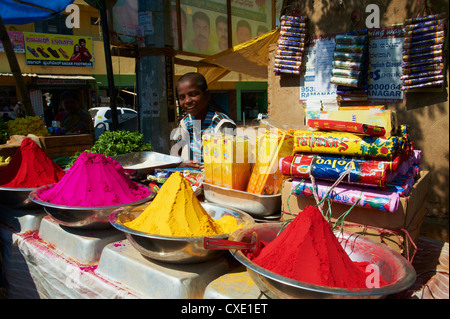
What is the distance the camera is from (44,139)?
2.59 metres

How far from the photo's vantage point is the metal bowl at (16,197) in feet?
5.02

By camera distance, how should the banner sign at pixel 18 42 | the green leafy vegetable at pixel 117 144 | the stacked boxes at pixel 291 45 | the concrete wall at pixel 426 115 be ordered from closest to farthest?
the green leafy vegetable at pixel 117 144
the concrete wall at pixel 426 115
the stacked boxes at pixel 291 45
the banner sign at pixel 18 42

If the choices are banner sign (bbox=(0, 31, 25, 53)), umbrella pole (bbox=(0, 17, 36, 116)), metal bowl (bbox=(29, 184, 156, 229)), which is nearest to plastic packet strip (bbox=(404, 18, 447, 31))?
metal bowl (bbox=(29, 184, 156, 229))

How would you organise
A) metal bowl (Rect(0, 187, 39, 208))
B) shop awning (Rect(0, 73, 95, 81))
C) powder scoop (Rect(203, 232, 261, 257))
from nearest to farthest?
powder scoop (Rect(203, 232, 261, 257)) < metal bowl (Rect(0, 187, 39, 208)) < shop awning (Rect(0, 73, 95, 81))

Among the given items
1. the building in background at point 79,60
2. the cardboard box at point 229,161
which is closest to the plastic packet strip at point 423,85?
the cardboard box at point 229,161

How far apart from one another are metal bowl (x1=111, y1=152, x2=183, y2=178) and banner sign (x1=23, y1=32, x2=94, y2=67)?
11650mm

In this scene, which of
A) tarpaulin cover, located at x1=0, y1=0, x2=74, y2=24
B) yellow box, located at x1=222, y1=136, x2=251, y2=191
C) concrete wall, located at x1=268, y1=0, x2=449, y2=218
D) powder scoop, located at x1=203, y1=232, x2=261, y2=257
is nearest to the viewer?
powder scoop, located at x1=203, y1=232, x2=261, y2=257

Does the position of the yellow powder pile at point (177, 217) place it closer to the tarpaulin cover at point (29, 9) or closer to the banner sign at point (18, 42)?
the tarpaulin cover at point (29, 9)

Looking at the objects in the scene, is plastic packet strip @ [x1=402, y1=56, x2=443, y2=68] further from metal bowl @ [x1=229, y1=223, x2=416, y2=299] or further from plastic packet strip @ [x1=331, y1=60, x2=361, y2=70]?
metal bowl @ [x1=229, y1=223, x2=416, y2=299]

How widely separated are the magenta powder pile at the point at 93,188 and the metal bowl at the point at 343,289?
0.59 metres

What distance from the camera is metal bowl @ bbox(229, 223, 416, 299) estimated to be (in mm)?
643

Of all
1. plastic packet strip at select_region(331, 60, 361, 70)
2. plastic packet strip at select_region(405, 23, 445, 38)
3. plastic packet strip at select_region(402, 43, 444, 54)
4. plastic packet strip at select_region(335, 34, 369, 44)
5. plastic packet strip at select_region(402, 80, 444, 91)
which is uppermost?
plastic packet strip at select_region(335, 34, 369, 44)

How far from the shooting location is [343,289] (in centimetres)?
64
